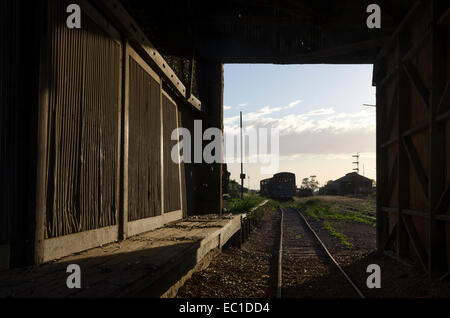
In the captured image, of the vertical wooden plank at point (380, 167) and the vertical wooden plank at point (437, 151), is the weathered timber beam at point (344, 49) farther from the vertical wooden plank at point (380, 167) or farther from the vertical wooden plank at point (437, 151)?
the vertical wooden plank at point (437, 151)

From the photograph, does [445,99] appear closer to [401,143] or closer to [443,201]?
[443,201]

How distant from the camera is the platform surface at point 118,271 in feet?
10.1

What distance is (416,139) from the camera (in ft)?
23.8

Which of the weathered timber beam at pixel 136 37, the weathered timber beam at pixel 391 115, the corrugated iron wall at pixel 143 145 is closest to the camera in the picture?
the weathered timber beam at pixel 136 37

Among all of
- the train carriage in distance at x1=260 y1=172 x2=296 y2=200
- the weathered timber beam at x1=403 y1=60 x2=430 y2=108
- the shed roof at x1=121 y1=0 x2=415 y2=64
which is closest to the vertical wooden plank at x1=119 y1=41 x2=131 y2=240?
the shed roof at x1=121 y1=0 x2=415 y2=64

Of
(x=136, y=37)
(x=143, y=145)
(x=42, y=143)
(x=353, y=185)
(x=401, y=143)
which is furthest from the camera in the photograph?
(x=353, y=185)

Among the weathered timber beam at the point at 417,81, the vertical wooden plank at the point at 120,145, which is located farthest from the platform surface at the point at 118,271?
the weathered timber beam at the point at 417,81

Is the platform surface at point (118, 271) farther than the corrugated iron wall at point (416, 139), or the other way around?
the corrugated iron wall at point (416, 139)

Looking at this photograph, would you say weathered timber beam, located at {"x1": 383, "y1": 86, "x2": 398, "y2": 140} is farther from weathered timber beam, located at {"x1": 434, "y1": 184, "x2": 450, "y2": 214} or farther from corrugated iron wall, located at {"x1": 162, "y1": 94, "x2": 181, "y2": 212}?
corrugated iron wall, located at {"x1": 162, "y1": 94, "x2": 181, "y2": 212}

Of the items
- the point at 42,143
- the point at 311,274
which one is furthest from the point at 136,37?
the point at 311,274

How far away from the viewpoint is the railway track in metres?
6.65

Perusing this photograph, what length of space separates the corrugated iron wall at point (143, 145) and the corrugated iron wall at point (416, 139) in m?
4.82

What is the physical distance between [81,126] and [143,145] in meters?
2.47
